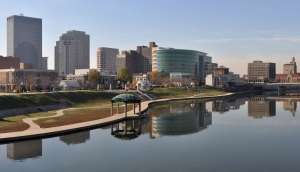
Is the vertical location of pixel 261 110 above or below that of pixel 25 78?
below

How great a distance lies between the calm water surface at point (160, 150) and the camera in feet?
97.7

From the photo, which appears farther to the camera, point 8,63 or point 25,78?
point 8,63

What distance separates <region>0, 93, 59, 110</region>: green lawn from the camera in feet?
198

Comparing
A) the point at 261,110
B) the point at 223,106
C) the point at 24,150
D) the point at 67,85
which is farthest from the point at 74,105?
the point at 261,110

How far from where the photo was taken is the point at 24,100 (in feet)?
215

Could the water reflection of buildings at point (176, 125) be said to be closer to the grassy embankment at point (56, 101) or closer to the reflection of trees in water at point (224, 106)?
the grassy embankment at point (56, 101)

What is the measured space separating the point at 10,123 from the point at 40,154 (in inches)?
613

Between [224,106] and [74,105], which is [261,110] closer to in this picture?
[224,106]

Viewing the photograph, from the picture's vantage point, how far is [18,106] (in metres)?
61.5

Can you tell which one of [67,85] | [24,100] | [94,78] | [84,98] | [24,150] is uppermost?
[94,78]

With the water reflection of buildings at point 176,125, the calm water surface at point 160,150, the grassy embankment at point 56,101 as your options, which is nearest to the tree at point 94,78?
the grassy embankment at point 56,101

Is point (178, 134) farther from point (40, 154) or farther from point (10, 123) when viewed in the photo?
point (10, 123)

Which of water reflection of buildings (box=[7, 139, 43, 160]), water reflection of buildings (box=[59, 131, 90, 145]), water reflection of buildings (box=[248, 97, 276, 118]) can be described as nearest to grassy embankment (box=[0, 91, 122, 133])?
water reflection of buildings (box=[7, 139, 43, 160])

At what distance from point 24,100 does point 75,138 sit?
29.3m
